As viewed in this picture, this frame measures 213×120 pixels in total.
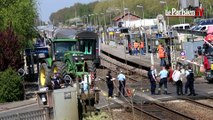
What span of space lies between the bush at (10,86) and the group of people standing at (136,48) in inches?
850

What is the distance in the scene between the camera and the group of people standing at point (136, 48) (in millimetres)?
51803

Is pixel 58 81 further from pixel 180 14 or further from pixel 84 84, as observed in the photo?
pixel 180 14

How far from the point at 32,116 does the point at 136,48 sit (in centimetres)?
3678

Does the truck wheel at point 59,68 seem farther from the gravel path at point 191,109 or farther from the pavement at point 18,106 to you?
the gravel path at point 191,109

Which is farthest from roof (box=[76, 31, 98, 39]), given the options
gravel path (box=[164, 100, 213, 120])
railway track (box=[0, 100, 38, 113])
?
gravel path (box=[164, 100, 213, 120])

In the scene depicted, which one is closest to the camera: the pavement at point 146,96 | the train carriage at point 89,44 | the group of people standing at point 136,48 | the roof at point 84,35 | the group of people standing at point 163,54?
the pavement at point 146,96

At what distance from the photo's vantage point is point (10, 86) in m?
31.0

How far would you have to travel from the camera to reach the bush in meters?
31.0

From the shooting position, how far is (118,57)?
2147 inches

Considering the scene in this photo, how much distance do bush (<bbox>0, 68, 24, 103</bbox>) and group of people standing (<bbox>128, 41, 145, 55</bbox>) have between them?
850 inches

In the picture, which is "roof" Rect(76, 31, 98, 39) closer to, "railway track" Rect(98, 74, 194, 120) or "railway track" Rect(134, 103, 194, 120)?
"railway track" Rect(98, 74, 194, 120)

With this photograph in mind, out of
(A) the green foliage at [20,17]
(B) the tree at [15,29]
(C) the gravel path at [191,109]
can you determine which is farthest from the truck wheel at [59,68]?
(A) the green foliage at [20,17]

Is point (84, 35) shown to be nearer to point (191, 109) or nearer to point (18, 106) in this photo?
point (18, 106)

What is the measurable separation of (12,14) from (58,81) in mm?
16522
